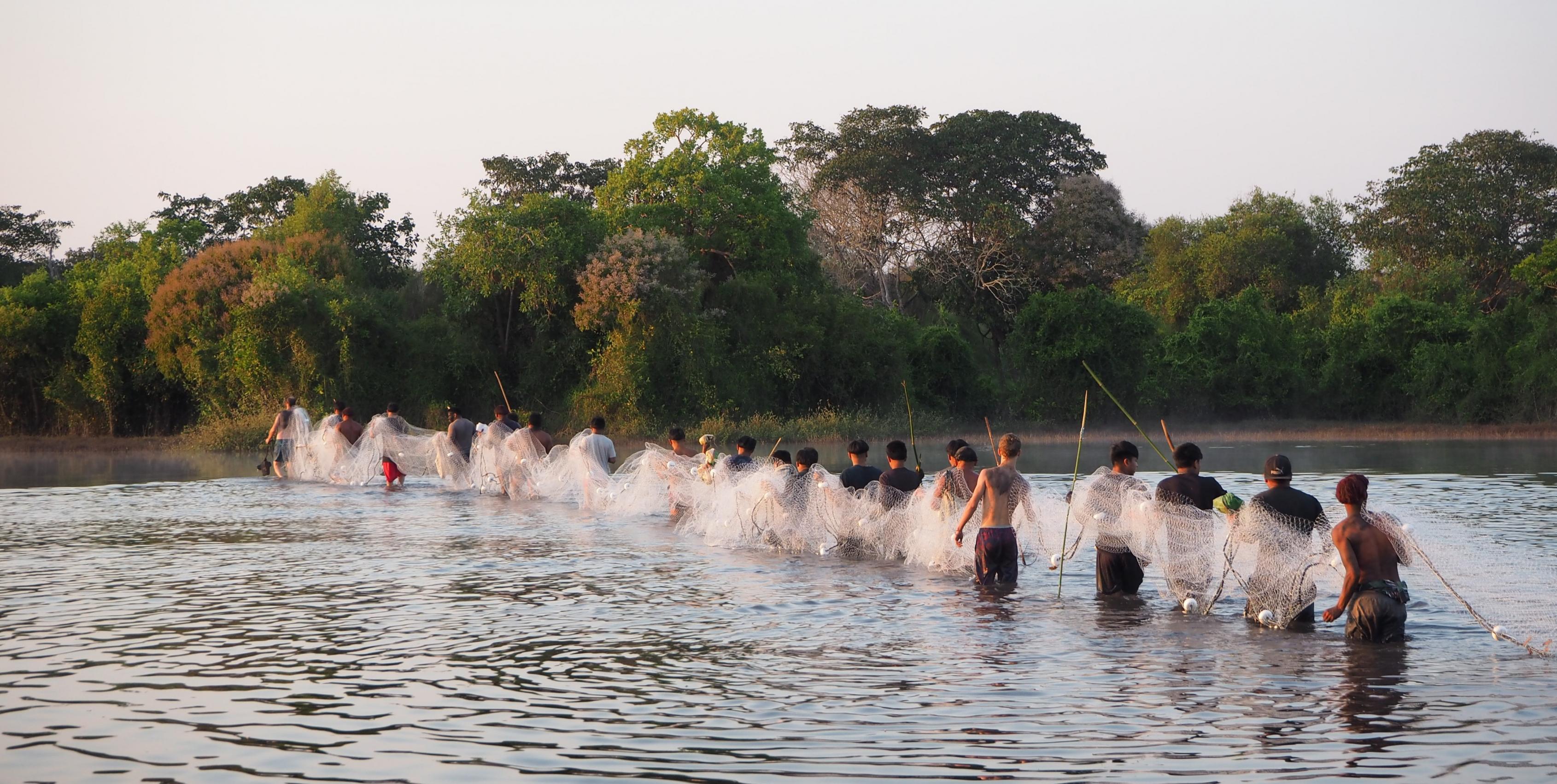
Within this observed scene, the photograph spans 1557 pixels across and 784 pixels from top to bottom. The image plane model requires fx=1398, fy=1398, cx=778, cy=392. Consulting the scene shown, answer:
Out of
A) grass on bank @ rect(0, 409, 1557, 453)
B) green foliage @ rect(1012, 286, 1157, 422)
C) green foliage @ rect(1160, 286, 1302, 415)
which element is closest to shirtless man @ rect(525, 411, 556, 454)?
grass on bank @ rect(0, 409, 1557, 453)

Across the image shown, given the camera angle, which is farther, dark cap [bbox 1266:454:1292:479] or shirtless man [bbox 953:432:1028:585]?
shirtless man [bbox 953:432:1028:585]

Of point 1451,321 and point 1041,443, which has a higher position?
point 1451,321

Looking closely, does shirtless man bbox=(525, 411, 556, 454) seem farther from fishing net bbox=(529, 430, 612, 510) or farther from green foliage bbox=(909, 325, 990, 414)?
green foliage bbox=(909, 325, 990, 414)

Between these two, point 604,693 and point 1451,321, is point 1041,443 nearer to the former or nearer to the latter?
point 1451,321

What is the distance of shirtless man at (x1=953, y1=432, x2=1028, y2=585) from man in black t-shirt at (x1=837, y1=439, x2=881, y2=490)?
245 cm

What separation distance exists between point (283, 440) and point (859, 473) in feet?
53.2

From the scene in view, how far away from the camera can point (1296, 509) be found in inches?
398

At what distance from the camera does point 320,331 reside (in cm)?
3900

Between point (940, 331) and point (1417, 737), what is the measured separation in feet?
135

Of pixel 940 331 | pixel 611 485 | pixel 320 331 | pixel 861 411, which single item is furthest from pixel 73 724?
pixel 940 331

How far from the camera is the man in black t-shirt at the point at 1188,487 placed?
11.0 m

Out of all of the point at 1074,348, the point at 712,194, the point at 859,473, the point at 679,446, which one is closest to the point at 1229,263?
the point at 1074,348

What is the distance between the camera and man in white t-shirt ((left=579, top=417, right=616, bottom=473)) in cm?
2020

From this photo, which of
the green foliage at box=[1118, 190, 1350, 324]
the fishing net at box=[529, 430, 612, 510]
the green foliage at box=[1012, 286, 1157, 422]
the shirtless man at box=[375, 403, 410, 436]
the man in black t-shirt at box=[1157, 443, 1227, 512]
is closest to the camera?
the man in black t-shirt at box=[1157, 443, 1227, 512]
